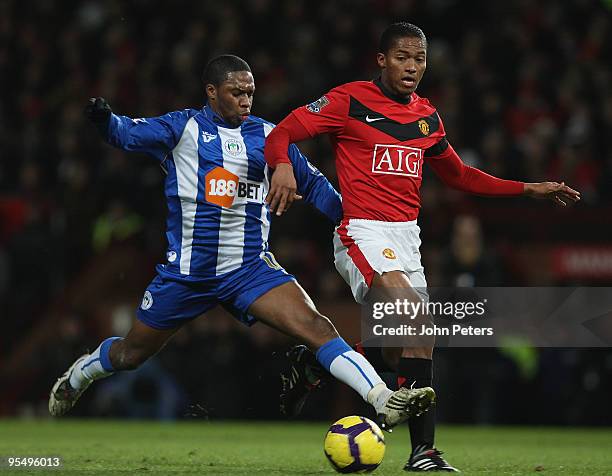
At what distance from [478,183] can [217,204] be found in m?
1.56

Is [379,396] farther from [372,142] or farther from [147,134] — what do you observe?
[147,134]

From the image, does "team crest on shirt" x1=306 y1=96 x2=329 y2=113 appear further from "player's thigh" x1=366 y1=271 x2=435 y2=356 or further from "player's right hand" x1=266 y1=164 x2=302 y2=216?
"player's thigh" x1=366 y1=271 x2=435 y2=356

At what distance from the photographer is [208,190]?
7.12 metres

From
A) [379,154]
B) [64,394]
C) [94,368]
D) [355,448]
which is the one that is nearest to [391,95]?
[379,154]

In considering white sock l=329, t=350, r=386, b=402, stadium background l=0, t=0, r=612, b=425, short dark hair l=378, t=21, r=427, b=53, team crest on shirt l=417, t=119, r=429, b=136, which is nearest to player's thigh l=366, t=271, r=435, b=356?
white sock l=329, t=350, r=386, b=402

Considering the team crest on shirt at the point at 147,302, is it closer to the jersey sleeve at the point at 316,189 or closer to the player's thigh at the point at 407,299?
the jersey sleeve at the point at 316,189

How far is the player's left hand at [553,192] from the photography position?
7156mm

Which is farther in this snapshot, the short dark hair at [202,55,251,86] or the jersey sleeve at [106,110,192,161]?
the short dark hair at [202,55,251,86]

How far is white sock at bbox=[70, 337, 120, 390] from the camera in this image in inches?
303

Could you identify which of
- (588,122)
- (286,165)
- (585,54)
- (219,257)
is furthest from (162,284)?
(585,54)

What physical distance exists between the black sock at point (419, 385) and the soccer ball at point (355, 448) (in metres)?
0.37

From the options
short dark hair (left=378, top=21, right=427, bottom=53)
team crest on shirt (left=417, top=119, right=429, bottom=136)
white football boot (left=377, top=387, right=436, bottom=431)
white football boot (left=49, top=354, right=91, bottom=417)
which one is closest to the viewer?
white football boot (left=377, top=387, right=436, bottom=431)

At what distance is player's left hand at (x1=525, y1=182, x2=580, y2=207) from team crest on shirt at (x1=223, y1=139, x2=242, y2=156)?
1.70m

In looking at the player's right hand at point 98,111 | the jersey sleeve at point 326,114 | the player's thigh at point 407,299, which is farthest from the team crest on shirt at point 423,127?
the player's right hand at point 98,111
